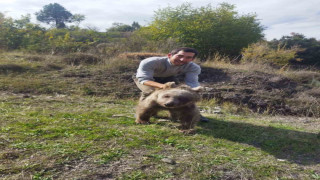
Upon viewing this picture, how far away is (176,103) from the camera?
12.6ft

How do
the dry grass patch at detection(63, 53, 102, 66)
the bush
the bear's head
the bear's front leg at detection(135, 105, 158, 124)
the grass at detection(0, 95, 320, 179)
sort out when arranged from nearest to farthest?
the grass at detection(0, 95, 320, 179)
the bear's head
the bear's front leg at detection(135, 105, 158, 124)
the dry grass patch at detection(63, 53, 102, 66)
the bush

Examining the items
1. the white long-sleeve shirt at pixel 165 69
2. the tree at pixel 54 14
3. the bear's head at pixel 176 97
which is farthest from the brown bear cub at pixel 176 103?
the tree at pixel 54 14

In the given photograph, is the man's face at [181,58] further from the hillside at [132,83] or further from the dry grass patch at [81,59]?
the dry grass patch at [81,59]

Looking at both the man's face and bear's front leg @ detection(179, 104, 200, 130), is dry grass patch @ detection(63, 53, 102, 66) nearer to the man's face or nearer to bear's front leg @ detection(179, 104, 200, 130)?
the man's face

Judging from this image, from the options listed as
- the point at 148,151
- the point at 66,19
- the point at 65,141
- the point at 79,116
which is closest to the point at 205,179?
the point at 148,151

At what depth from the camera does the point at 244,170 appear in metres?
2.79

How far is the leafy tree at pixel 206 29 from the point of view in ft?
52.6

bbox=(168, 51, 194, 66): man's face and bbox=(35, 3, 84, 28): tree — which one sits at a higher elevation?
bbox=(35, 3, 84, 28): tree

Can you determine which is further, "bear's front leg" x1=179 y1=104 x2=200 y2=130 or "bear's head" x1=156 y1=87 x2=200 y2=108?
"bear's front leg" x1=179 y1=104 x2=200 y2=130

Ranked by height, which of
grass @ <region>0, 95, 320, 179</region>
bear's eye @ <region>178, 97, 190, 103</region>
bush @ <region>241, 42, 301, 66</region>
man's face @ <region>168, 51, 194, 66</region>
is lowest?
grass @ <region>0, 95, 320, 179</region>

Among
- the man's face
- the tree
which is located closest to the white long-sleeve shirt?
the man's face

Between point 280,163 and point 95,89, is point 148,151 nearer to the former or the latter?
point 280,163

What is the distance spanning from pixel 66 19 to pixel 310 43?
47.5 meters

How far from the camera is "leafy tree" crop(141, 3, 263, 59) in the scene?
632 inches
